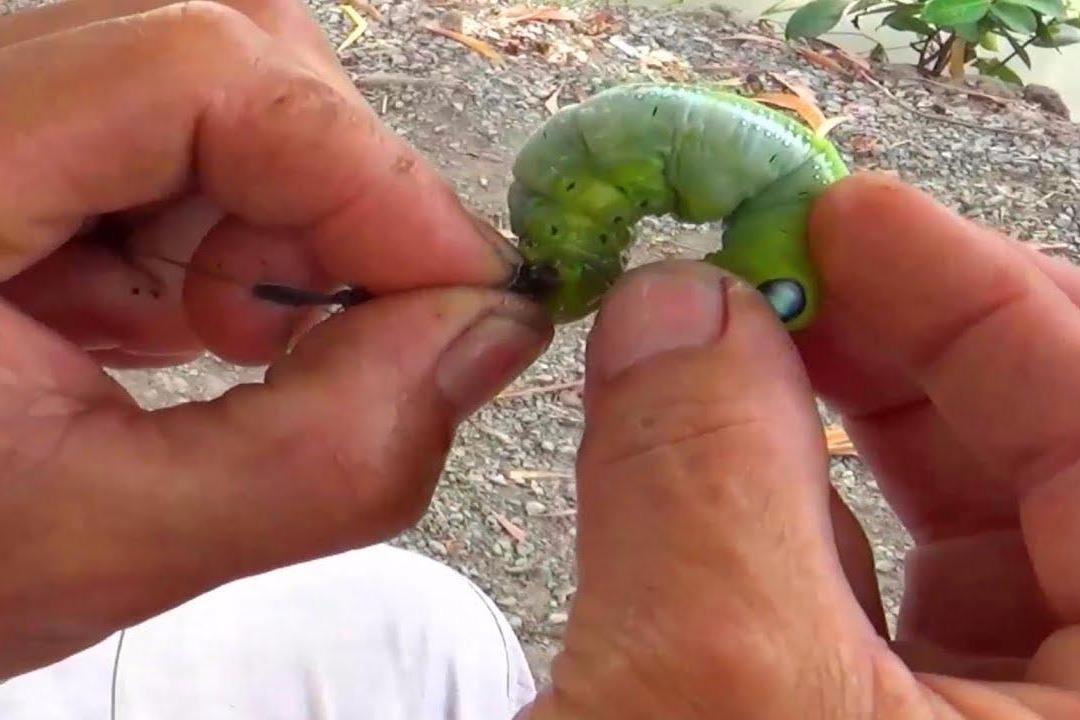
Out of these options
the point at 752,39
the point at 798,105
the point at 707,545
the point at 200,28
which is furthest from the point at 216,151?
the point at 752,39

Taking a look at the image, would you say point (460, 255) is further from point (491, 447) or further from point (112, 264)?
point (491, 447)

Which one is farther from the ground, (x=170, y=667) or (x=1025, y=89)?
(x=170, y=667)

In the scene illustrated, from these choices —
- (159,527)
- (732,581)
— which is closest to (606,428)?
(732,581)

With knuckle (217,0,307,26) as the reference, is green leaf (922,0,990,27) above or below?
below

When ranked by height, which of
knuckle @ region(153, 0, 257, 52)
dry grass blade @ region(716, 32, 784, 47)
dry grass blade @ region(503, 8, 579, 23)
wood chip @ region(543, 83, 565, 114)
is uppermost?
knuckle @ region(153, 0, 257, 52)

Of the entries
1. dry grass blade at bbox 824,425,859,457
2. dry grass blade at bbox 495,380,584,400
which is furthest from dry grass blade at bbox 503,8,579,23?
dry grass blade at bbox 824,425,859,457

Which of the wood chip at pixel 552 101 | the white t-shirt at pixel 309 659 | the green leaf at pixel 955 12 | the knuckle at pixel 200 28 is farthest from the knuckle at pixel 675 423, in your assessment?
the green leaf at pixel 955 12

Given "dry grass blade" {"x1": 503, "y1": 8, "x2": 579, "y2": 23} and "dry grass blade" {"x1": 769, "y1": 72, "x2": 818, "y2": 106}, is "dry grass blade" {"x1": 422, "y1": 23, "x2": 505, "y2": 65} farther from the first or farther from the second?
"dry grass blade" {"x1": 769, "y1": 72, "x2": 818, "y2": 106}
